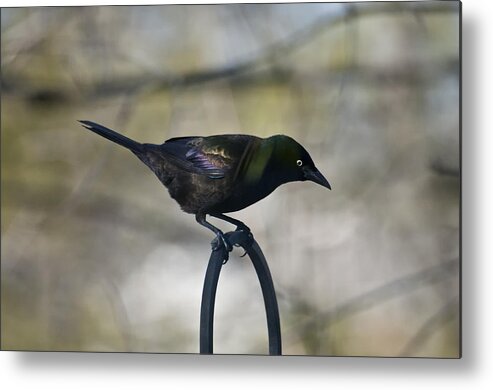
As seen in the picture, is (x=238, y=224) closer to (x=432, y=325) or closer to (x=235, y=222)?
(x=235, y=222)

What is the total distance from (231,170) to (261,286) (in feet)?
0.88

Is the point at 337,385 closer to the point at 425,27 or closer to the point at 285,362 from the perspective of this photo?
the point at 285,362

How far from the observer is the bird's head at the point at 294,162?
235cm

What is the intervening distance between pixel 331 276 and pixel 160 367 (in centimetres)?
45

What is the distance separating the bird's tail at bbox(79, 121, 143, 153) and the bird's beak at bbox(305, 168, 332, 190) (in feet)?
1.25

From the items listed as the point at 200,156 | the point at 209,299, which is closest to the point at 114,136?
the point at 200,156

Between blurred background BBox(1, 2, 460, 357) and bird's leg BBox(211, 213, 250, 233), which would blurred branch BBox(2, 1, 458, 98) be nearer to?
blurred background BBox(1, 2, 460, 357)

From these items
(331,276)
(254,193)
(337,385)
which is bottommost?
(337,385)

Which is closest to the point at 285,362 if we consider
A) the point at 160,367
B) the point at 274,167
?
the point at 160,367

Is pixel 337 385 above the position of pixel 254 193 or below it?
below

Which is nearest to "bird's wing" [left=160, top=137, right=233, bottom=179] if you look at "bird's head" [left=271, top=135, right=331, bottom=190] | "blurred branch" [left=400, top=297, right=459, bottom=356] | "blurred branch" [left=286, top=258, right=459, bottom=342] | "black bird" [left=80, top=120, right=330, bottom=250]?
"black bird" [left=80, top=120, right=330, bottom=250]

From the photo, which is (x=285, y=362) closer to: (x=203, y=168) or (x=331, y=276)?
(x=331, y=276)

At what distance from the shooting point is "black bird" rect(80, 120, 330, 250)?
2.35 meters

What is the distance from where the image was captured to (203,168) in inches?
92.9
